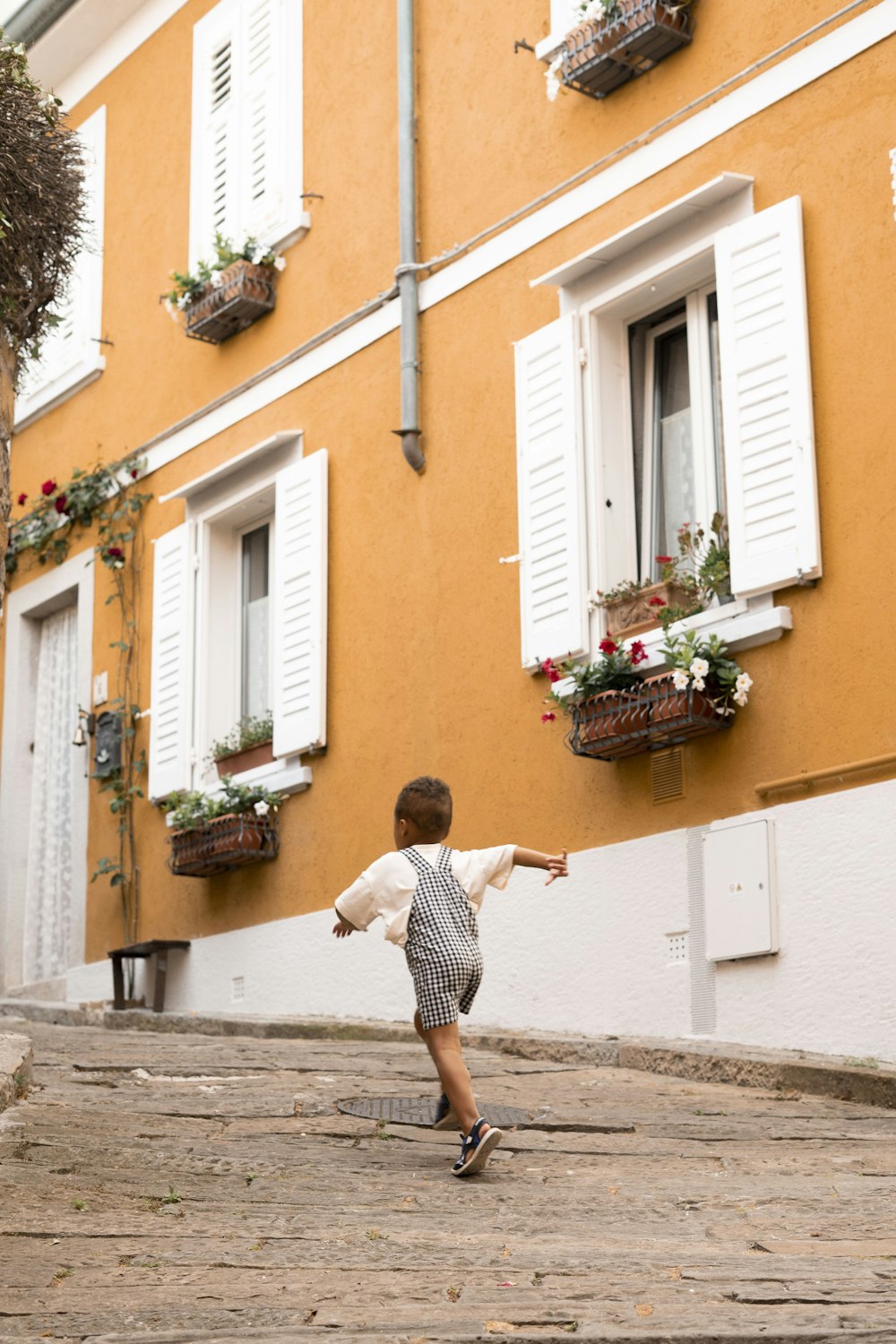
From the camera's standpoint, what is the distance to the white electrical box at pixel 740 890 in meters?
7.98

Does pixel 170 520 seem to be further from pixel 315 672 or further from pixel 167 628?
pixel 315 672

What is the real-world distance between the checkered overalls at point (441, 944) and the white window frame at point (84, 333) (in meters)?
8.76

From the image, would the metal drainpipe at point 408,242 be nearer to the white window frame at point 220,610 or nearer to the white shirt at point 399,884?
the white window frame at point 220,610

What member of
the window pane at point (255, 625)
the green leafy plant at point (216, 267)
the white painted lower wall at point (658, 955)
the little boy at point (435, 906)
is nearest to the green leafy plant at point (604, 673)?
the white painted lower wall at point (658, 955)

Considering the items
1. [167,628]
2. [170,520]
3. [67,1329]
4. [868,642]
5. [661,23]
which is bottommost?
[67,1329]

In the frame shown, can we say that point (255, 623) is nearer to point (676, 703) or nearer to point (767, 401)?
point (676, 703)

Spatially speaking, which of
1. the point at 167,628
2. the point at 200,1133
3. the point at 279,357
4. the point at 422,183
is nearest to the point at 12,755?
the point at 167,628

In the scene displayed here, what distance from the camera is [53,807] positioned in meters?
14.1

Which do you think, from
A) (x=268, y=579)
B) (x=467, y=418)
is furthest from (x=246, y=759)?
(x=467, y=418)

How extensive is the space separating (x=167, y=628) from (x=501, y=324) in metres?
3.48

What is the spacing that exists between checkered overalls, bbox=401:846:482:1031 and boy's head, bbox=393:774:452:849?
0.06 meters

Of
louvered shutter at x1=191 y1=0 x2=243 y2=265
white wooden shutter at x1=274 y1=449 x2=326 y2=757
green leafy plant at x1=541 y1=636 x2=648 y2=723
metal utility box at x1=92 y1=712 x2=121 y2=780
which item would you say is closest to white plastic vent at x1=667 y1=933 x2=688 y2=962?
green leafy plant at x1=541 y1=636 x2=648 y2=723

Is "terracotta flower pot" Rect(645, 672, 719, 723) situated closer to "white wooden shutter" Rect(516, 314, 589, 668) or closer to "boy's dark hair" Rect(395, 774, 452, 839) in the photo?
"white wooden shutter" Rect(516, 314, 589, 668)

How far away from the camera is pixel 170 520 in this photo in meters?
12.8
